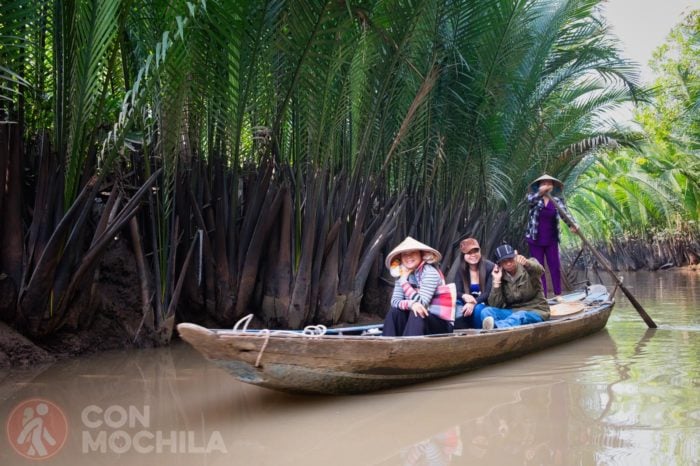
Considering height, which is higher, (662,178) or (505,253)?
(662,178)

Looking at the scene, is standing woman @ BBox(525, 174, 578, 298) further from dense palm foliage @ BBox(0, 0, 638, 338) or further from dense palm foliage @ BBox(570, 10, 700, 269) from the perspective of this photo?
dense palm foliage @ BBox(570, 10, 700, 269)

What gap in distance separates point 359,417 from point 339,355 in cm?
37

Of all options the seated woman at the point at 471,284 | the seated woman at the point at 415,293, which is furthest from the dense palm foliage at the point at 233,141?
the seated woman at the point at 415,293

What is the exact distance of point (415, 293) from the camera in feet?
14.4

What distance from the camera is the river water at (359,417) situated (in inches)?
110

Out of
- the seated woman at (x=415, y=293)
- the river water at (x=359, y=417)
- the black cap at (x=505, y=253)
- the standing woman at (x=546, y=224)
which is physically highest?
the standing woman at (x=546, y=224)

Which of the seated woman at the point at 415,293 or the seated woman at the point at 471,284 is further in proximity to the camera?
the seated woman at the point at 471,284

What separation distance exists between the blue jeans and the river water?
421 mm

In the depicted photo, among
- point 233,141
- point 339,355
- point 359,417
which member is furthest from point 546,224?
point 359,417

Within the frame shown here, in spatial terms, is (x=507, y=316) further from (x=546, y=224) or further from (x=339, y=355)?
(x=339, y=355)

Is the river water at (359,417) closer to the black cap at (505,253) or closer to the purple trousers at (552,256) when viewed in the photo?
the black cap at (505,253)

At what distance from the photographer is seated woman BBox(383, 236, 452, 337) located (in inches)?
171

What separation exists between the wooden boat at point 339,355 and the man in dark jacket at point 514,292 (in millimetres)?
544

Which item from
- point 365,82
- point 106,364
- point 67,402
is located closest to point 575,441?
point 67,402
